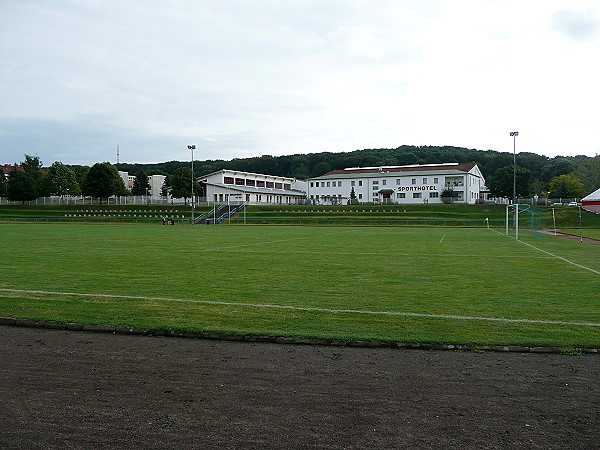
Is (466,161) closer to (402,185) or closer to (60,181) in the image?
(402,185)

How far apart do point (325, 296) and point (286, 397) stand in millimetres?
6000

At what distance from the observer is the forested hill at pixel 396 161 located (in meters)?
150

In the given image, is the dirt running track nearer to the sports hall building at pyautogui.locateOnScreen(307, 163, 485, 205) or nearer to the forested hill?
the sports hall building at pyautogui.locateOnScreen(307, 163, 485, 205)

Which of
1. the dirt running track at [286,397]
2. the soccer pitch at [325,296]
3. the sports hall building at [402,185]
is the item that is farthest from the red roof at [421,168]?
the dirt running track at [286,397]

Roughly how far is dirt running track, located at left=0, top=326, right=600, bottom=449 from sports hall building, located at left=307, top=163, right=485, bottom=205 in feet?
324

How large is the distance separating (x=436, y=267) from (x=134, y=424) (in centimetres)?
1384

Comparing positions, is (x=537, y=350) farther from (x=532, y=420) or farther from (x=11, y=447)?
(x=11, y=447)

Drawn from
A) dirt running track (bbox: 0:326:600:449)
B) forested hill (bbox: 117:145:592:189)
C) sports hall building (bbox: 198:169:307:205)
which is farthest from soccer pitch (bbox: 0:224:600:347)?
forested hill (bbox: 117:145:592:189)

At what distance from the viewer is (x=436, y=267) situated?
17.0 metres

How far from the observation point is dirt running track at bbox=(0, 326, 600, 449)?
4.34 meters

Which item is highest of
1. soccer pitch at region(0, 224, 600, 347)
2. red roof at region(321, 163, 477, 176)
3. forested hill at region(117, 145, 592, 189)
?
forested hill at region(117, 145, 592, 189)

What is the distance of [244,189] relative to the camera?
355 ft

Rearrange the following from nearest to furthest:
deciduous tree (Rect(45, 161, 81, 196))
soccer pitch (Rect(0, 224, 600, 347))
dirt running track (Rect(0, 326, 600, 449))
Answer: dirt running track (Rect(0, 326, 600, 449))
soccer pitch (Rect(0, 224, 600, 347))
deciduous tree (Rect(45, 161, 81, 196))

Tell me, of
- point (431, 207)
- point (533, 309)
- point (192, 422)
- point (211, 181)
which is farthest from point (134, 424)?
point (211, 181)
